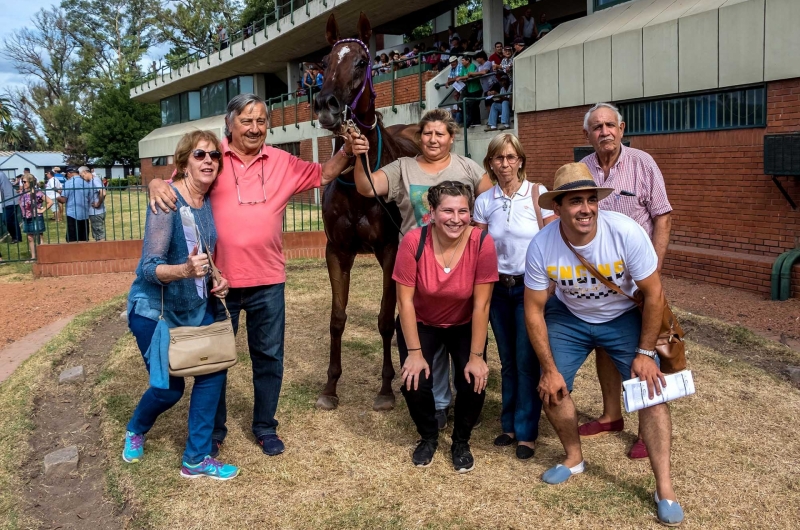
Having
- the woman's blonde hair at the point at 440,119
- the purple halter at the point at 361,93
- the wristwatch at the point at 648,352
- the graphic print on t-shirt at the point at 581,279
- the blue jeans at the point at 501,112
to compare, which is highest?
the blue jeans at the point at 501,112

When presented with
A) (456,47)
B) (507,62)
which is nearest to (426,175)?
(507,62)

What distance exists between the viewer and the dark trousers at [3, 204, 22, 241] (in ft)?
46.5

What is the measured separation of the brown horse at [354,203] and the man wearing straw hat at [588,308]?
54.8 inches

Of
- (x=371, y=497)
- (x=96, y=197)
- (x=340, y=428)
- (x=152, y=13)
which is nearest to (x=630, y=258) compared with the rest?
(x=371, y=497)

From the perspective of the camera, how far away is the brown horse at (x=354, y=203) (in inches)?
167

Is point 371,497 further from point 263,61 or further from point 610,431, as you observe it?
point 263,61

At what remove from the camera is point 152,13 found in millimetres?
62156

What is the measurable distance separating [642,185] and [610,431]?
1.62 metres

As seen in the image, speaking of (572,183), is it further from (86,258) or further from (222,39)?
(222,39)

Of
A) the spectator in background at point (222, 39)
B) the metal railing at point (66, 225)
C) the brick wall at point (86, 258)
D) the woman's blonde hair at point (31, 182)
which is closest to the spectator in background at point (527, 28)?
the metal railing at point (66, 225)

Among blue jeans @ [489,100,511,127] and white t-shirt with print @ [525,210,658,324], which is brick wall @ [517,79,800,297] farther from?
white t-shirt with print @ [525,210,658,324]

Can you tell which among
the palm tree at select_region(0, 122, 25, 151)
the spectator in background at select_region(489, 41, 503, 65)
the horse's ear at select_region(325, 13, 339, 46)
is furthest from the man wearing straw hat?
the palm tree at select_region(0, 122, 25, 151)

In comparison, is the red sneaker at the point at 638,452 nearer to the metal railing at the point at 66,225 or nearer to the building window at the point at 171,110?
the metal railing at the point at 66,225

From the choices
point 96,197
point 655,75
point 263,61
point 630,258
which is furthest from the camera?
point 263,61
